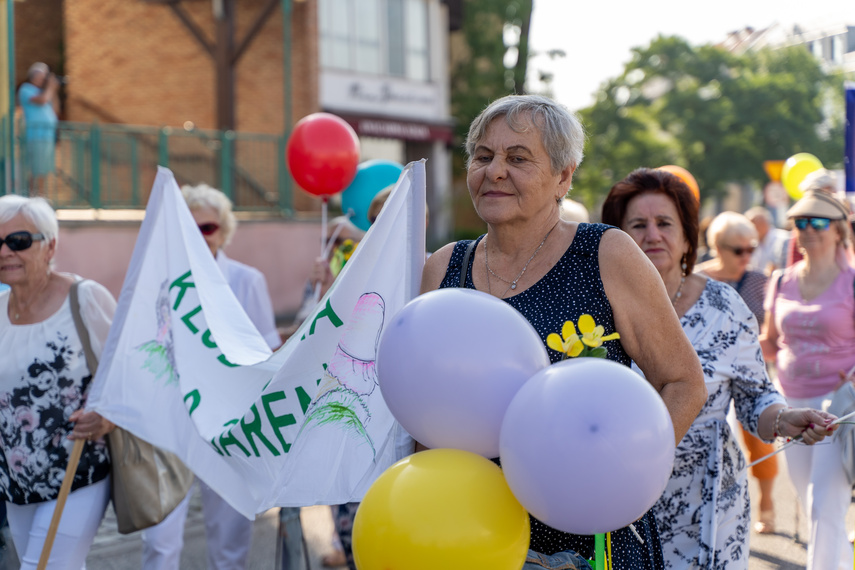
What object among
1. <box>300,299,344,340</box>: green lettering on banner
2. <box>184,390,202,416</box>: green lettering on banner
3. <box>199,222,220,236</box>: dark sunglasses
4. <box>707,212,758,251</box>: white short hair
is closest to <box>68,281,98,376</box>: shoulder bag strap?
<box>184,390,202,416</box>: green lettering on banner

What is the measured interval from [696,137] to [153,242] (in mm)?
36259

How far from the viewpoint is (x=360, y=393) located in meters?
2.60

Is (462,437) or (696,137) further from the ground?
(696,137)

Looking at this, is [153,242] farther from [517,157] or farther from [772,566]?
[772,566]

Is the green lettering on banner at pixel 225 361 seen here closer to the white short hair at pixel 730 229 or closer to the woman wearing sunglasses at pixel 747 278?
the woman wearing sunglasses at pixel 747 278

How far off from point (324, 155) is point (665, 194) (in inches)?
117

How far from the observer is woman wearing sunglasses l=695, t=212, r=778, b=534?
5707 mm

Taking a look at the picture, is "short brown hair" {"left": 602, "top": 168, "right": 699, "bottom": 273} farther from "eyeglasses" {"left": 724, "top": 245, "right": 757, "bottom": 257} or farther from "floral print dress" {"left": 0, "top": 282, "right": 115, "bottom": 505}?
"eyeglasses" {"left": 724, "top": 245, "right": 757, "bottom": 257}

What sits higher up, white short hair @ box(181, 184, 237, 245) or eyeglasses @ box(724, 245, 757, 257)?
white short hair @ box(181, 184, 237, 245)

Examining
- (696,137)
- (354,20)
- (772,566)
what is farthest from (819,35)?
(772,566)

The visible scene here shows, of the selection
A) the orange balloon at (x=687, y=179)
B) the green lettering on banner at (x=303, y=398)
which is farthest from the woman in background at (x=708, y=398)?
the green lettering on banner at (x=303, y=398)

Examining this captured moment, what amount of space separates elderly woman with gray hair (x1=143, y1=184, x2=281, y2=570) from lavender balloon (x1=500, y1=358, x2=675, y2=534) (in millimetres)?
2728

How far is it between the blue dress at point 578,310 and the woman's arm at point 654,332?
41mm

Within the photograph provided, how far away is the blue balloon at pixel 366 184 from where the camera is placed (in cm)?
564
